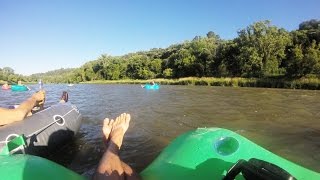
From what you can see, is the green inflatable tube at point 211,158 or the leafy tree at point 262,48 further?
the leafy tree at point 262,48

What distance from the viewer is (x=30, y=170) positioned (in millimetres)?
2217

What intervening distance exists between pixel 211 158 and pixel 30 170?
50.8 inches

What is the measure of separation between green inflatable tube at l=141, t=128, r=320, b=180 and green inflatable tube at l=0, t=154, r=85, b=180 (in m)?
0.67

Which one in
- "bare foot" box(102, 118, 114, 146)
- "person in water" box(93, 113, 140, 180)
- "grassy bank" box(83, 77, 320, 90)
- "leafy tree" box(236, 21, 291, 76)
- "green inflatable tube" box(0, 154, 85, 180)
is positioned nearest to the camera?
"green inflatable tube" box(0, 154, 85, 180)

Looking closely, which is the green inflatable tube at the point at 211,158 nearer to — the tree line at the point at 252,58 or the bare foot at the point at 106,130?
the bare foot at the point at 106,130

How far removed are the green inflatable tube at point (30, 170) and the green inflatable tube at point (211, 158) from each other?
674 millimetres

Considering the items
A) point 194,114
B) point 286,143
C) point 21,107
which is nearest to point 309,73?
point 194,114

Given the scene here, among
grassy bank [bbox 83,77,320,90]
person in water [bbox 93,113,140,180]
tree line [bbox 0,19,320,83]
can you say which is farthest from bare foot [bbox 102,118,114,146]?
tree line [bbox 0,19,320,83]

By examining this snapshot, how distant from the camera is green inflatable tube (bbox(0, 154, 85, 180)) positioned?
2162 millimetres

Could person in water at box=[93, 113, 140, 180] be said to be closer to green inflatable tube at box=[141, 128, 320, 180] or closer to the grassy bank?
green inflatable tube at box=[141, 128, 320, 180]

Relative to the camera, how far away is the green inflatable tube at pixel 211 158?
97.6 inches

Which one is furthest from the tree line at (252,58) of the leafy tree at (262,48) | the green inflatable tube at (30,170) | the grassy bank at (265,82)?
the green inflatable tube at (30,170)

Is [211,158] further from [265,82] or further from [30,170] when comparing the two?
[265,82]

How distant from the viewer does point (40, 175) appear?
2211 millimetres
